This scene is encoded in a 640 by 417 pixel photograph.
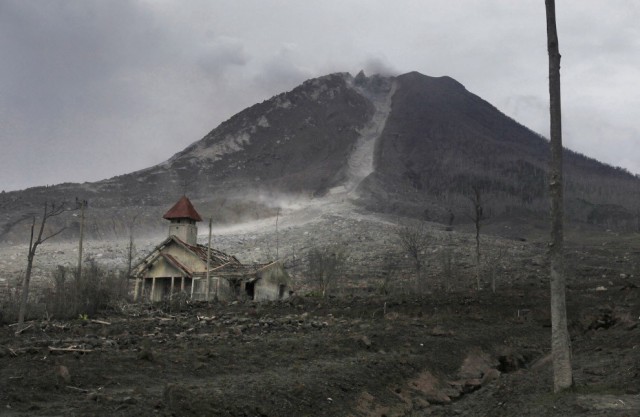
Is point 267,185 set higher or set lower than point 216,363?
higher

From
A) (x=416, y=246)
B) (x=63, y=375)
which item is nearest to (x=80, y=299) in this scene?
(x=63, y=375)

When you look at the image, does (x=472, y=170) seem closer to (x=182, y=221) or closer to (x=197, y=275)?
(x=182, y=221)

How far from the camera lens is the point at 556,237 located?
33.7 feet

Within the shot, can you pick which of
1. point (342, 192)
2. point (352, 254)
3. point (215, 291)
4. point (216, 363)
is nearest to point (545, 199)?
point (342, 192)

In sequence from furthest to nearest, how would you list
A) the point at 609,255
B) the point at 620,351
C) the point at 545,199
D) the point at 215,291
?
the point at 545,199 < the point at 609,255 < the point at 215,291 < the point at 620,351

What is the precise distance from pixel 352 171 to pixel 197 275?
88811mm

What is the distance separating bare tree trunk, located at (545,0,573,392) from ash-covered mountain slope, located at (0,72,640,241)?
7257cm

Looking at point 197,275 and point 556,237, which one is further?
point 197,275

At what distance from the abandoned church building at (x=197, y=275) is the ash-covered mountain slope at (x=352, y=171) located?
47.8 m

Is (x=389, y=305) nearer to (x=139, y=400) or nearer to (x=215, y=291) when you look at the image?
(x=215, y=291)

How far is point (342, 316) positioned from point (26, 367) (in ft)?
49.3

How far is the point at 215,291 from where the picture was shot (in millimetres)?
36969

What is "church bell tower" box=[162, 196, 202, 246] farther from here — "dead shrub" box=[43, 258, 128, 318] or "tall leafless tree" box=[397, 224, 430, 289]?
"tall leafless tree" box=[397, 224, 430, 289]

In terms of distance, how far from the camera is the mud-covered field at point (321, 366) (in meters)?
9.05
